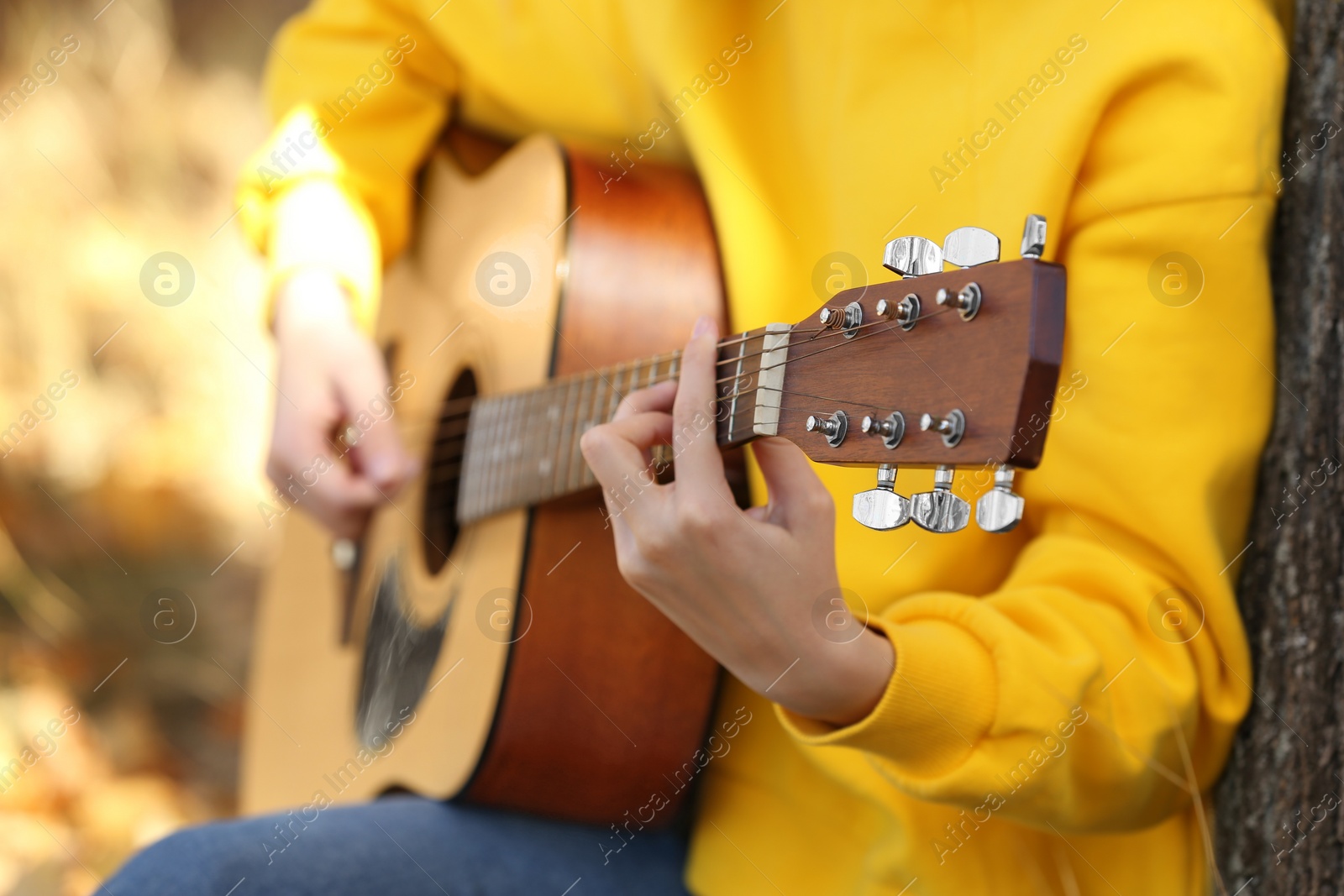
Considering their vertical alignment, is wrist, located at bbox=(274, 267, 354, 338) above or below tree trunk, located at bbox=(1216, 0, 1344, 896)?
above

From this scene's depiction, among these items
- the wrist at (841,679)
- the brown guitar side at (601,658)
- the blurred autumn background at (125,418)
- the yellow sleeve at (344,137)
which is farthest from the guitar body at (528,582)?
the blurred autumn background at (125,418)

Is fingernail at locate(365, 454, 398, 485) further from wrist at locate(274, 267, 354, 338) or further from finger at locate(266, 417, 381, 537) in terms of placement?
wrist at locate(274, 267, 354, 338)

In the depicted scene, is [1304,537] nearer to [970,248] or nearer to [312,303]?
[970,248]

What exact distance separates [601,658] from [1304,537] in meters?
0.50

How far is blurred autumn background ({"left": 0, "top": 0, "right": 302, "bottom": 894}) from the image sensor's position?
6.36ft

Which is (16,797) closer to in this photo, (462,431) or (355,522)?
(355,522)

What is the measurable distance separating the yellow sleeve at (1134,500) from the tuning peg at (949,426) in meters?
0.17

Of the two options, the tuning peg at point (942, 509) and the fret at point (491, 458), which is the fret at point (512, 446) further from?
the tuning peg at point (942, 509)

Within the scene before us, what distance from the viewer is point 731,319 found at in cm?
85

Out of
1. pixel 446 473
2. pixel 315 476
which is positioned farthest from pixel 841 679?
pixel 315 476

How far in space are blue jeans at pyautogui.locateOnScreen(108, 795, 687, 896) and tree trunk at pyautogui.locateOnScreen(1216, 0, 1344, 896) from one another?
17.5 inches

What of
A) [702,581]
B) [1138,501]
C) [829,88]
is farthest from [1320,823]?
[829,88]

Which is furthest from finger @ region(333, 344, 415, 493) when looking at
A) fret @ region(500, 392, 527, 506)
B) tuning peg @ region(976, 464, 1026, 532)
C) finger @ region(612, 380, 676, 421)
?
tuning peg @ region(976, 464, 1026, 532)

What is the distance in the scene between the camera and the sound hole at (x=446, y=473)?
1.02m
